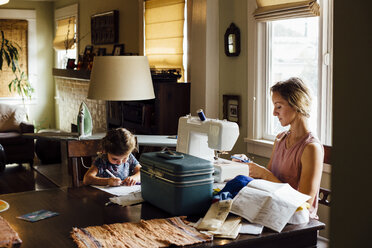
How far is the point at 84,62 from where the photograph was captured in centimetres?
721

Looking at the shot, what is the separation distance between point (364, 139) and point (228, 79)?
366 cm

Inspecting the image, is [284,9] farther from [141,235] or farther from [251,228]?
[141,235]

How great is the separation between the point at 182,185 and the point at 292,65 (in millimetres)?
2072

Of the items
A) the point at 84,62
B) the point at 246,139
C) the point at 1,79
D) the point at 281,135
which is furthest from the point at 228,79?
the point at 1,79

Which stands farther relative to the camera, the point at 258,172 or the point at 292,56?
the point at 292,56

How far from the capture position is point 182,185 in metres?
1.90

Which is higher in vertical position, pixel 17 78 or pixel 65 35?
pixel 65 35

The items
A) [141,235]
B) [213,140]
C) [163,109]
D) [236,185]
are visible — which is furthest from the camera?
[163,109]

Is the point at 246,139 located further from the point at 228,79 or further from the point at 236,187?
the point at 236,187

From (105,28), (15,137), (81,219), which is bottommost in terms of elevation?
(15,137)

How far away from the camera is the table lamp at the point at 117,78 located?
3271 millimetres

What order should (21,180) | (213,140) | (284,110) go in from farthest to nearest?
1. (21,180)
2. (284,110)
3. (213,140)

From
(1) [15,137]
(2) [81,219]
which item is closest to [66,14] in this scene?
(1) [15,137]

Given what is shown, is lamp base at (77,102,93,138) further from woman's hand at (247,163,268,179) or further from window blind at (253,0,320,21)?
woman's hand at (247,163,268,179)
